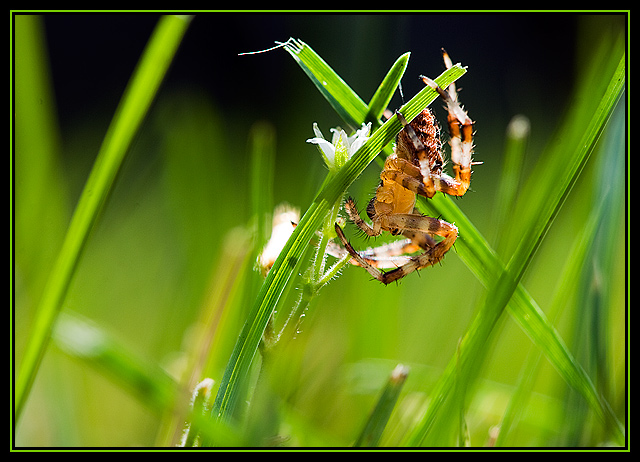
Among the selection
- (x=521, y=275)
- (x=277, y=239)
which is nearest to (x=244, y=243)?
(x=277, y=239)

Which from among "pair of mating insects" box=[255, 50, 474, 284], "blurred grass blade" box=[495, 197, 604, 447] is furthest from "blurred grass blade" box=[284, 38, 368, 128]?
"blurred grass blade" box=[495, 197, 604, 447]

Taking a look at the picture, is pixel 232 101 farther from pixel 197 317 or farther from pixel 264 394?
pixel 264 394

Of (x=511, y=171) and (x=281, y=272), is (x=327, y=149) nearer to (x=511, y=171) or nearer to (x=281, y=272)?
(x=281, y=272)

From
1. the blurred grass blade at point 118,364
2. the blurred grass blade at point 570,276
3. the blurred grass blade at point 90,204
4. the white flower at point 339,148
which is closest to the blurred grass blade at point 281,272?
the white flower at point 339,148

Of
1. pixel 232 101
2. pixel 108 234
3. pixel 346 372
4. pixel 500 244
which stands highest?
pixel 232 101

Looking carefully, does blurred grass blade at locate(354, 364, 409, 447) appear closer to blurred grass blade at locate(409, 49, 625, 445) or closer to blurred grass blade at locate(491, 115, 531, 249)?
blurred grass blade at locate(409, 49, 625, 445)
